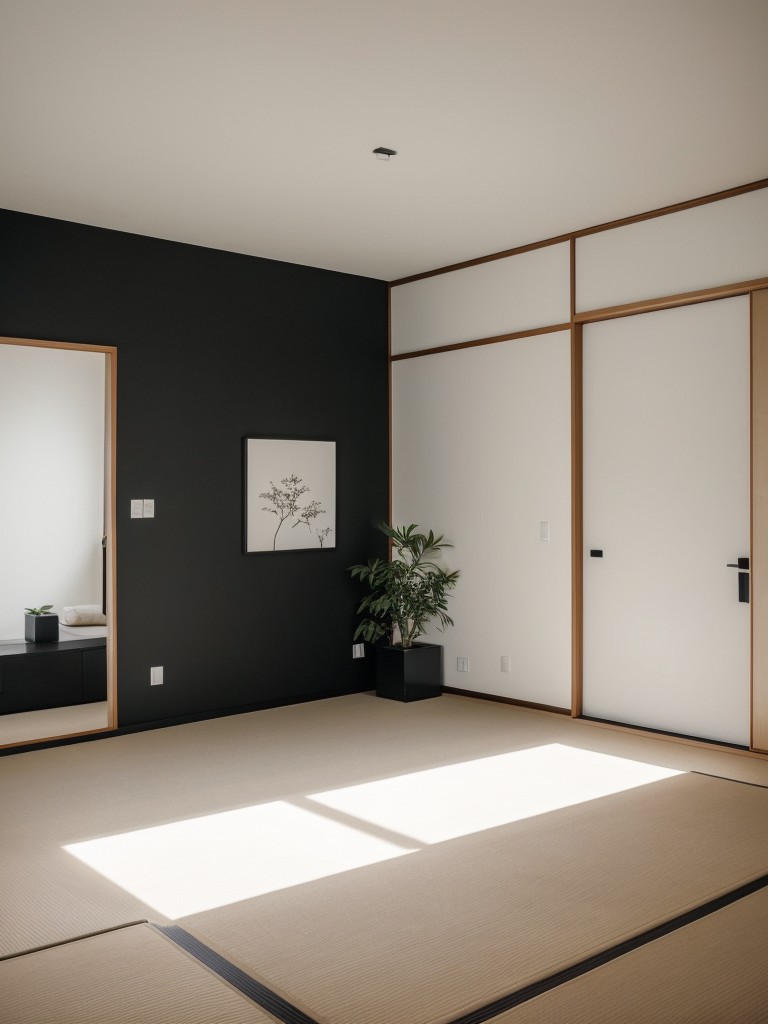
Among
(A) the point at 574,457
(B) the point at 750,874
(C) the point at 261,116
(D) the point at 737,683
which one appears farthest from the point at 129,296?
(B) the point at 750,874

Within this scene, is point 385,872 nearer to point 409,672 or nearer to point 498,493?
point 409,672

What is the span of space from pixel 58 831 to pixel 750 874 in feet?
8.35

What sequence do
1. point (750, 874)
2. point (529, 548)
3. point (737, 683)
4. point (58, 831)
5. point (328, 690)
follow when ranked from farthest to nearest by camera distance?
point (328, 690) < point (529, 548) < point (737, 683) < point (58, 831) < point (750, 874)

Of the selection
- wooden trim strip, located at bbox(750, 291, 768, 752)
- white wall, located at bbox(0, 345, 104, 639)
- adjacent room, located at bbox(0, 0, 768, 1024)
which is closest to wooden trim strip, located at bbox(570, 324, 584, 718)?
adjacent room, located at bbox(0, 0, 768, 1024)

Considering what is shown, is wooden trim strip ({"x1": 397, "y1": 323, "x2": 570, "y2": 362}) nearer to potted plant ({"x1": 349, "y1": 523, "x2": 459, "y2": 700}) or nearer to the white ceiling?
the white ceiling

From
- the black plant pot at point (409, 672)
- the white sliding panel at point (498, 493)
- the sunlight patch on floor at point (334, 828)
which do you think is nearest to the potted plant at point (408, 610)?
the black plant pot at point (409, 672)

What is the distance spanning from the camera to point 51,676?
19.1 feet

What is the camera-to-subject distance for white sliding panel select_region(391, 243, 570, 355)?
553 cm

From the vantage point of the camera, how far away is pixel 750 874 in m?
3.15

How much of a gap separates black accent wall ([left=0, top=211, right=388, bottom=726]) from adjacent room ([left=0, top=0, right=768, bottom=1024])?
2 cm

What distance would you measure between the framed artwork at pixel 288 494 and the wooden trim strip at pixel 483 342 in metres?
0.84

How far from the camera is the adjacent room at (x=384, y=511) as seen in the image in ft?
9.30

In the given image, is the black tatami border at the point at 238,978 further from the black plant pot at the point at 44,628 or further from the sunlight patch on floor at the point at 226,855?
the black plant pot at the point at 44,628

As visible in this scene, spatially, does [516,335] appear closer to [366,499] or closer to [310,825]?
[366,499]
